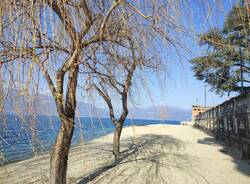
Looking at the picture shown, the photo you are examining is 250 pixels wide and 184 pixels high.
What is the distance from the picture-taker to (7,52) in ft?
6.11

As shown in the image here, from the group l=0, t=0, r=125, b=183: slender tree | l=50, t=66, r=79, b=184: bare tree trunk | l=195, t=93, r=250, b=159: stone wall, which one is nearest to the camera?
l=0, t=0, r=125, b=183: slender tree

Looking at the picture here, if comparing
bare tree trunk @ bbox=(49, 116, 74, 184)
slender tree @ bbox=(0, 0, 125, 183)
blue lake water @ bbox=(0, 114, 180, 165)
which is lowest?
bare tree trunk @ bbox=(49, 116, 74, 184)

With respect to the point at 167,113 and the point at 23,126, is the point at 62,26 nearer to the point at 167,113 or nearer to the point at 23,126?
the point at 23,126

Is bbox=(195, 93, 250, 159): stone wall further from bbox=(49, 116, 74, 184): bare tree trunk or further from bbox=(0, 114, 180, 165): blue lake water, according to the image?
bbox=(0, 114, 180, 165): blue lake water

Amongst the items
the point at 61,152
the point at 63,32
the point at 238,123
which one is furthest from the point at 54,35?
the point at 238,123

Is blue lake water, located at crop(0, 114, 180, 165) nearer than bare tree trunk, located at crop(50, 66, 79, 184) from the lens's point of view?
Yes

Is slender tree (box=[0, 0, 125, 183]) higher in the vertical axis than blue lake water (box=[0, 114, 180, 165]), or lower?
higher

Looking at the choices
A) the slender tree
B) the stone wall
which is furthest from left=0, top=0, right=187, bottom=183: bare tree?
the stone wall

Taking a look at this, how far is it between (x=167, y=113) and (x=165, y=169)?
14.7ft

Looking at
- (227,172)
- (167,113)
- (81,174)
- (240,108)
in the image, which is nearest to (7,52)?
(167,113)

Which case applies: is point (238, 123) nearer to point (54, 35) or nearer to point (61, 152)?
point (61, 152)

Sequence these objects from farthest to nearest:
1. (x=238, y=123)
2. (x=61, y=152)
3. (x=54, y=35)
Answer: (x=238, y=123) → (x=61, y=152) → (x=54, y=35)

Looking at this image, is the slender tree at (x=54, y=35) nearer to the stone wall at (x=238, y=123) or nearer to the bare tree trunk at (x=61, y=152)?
the bare tree trunk at (x=61, y=152)

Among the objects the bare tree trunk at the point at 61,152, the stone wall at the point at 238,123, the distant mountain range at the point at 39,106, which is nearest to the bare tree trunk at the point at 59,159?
the bare tree trunk at the point at 61,152
